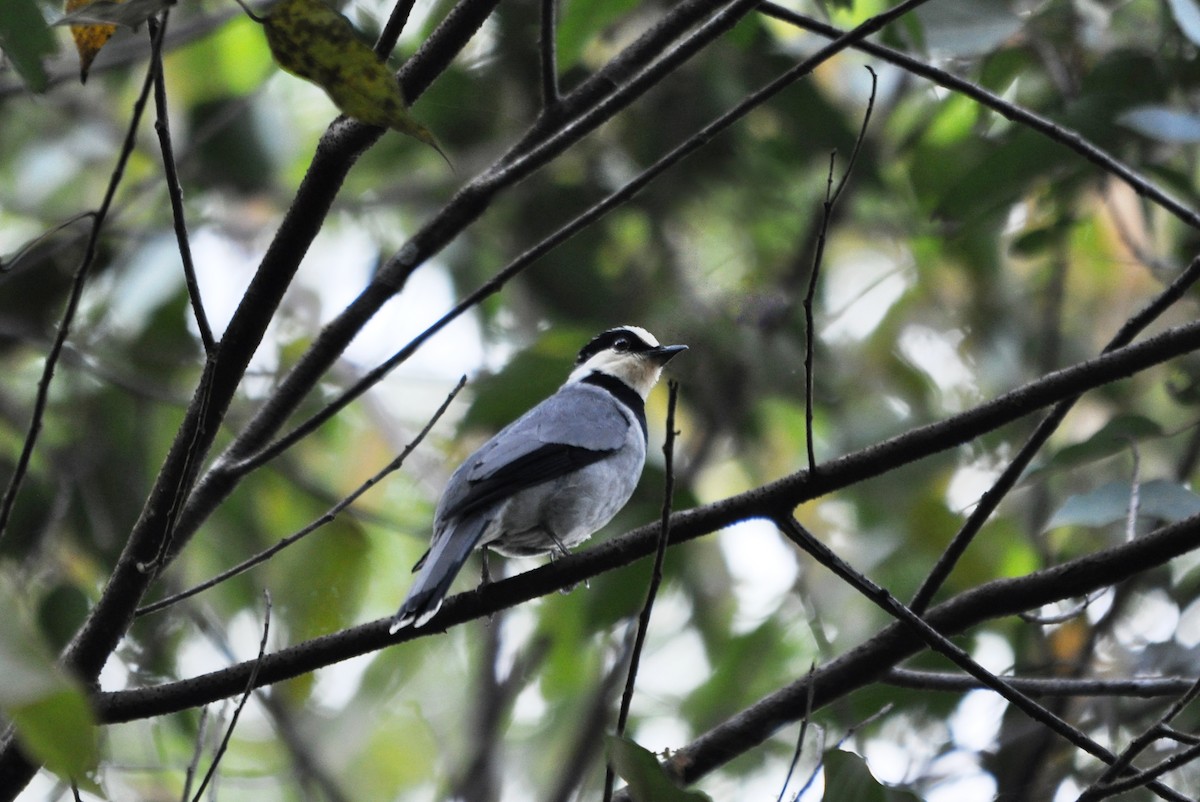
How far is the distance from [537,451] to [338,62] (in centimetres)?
204

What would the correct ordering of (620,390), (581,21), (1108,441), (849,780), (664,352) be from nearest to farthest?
1. (849,780)
2. (1108,441)
3. (581,21)
4. (620,390)
5. (664,352)

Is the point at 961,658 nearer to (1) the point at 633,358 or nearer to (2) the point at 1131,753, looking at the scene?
(2) the point at 1131,753

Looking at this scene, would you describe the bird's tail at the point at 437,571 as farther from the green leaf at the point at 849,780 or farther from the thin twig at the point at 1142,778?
the thin twig at the point at 1142,778

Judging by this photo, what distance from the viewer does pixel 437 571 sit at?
309 cm

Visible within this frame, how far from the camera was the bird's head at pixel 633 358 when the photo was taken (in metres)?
5.05

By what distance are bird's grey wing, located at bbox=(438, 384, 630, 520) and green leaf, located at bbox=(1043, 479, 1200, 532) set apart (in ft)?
4.50

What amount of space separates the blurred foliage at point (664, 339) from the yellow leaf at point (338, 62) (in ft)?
6.16

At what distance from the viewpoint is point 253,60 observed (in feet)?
22.4

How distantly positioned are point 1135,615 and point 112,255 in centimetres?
462

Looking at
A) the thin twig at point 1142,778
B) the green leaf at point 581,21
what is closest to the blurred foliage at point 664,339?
the green leaf at point 581,21

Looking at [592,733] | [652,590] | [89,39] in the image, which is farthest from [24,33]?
[592,733]

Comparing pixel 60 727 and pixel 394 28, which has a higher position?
pixel 394 28

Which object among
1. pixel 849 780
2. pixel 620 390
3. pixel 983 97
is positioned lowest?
pixel 849 780

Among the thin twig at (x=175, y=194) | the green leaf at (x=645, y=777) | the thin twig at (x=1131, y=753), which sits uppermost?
the thin twig at (x=175, y=194)
